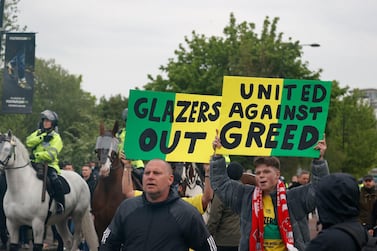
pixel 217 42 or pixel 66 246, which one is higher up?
pixel 217 42

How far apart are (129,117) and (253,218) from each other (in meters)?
2.27

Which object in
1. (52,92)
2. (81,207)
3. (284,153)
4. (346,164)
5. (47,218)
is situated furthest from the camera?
(52,92)

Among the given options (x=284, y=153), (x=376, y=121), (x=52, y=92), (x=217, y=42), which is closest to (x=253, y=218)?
(x=284, y=153)

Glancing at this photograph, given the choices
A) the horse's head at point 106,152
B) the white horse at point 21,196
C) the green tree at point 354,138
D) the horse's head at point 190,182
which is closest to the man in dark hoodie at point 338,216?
the horse's head at point 190,182

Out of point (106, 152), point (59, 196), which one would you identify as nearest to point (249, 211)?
point (106, 152)

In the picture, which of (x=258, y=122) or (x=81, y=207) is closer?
(x=258, y=122)

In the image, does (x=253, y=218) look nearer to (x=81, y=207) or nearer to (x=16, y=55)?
(x=81, y=207)

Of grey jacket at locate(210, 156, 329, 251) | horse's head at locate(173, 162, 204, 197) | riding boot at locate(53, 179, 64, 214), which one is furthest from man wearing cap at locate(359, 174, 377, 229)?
grey jacket at locate(210, 156, 329, 251)

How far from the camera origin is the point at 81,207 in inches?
697

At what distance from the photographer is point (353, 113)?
6081 cm

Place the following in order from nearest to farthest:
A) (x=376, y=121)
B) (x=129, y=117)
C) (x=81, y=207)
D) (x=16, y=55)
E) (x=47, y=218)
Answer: (x=129, y=117) → (x=47, y=218) → (x=81, y=207) → (x=16, y=55) → (x=376, y=121)

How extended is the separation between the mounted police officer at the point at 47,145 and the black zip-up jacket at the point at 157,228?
9148 mm

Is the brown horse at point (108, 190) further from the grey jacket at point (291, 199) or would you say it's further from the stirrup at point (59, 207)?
the grey jacket at point (291, 199)

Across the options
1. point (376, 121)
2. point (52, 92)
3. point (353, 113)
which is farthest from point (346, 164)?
point (52, 92)
